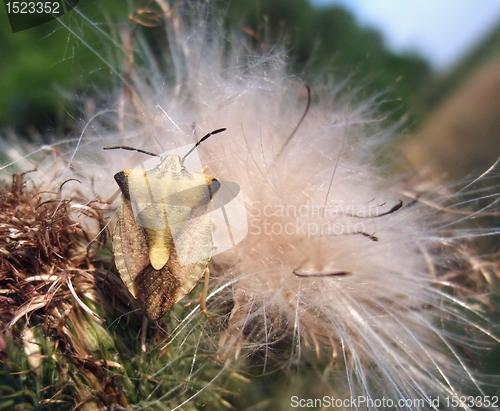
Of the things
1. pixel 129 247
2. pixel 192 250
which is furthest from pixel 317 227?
pixel 129 247

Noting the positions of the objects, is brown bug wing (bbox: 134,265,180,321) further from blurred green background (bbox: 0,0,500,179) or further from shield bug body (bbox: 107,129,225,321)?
blurred green background (bbox: 0,0,500,179)

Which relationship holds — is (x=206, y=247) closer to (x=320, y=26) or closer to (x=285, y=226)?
(x=285, y=226)

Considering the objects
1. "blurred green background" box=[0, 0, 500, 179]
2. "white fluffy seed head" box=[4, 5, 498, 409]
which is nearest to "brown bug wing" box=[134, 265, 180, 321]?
"white fluffy seed head" box=[4, 5, 498, 409]

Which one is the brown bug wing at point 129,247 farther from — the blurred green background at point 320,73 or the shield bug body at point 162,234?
the blurred green background at point 320,73

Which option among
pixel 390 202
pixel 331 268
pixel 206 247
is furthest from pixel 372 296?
pixel 206 247

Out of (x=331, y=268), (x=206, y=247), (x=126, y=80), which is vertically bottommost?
(x=331, y=268)
